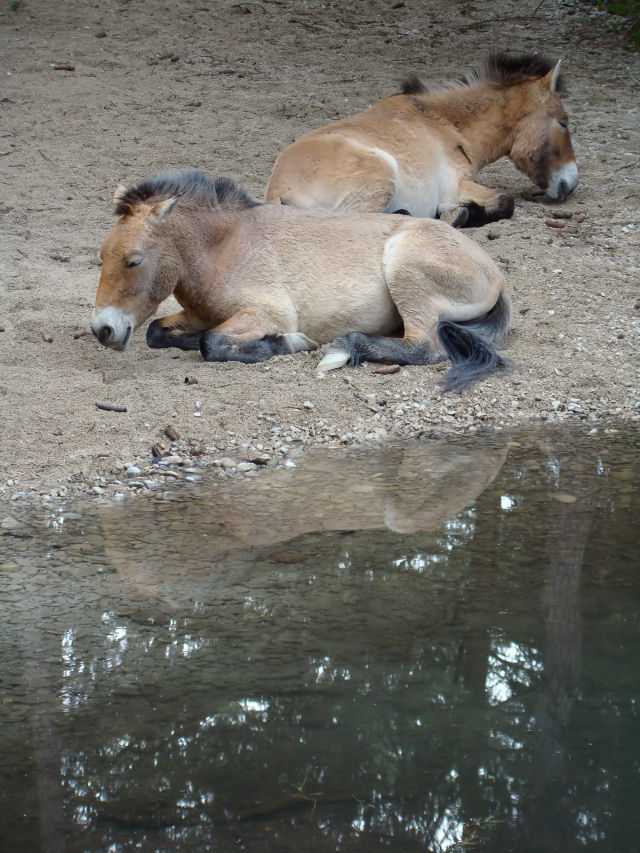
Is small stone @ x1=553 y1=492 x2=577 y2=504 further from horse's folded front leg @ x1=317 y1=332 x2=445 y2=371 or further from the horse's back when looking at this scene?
the horse's back

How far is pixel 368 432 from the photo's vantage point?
4.69 metres

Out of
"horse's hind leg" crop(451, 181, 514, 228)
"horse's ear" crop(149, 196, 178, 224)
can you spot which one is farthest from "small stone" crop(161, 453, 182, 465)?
"horse's hind leg" crop(451, 181, 514, 228)

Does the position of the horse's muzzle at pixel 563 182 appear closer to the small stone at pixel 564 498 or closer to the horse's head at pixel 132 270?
the horse's head at pixel 132 270

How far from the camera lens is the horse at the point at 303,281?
5.42 m

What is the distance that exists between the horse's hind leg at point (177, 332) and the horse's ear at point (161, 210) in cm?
63

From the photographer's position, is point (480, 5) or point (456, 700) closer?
point (456, 700)

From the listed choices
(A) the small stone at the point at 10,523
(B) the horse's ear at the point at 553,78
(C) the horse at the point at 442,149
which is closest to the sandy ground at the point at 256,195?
(A) the small stone at the point at 10,523

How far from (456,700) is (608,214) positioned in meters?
6.32

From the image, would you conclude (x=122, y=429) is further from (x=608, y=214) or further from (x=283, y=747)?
(x=608, y=214)

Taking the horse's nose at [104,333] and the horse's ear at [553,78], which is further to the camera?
the horse's ear at [553,78]

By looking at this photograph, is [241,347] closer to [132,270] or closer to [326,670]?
[132,270]

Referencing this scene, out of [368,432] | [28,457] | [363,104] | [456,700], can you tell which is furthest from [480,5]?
[456,700]

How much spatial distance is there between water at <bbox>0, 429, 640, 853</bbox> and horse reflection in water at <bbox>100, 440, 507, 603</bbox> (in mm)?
13

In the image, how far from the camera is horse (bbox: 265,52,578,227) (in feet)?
23.3
